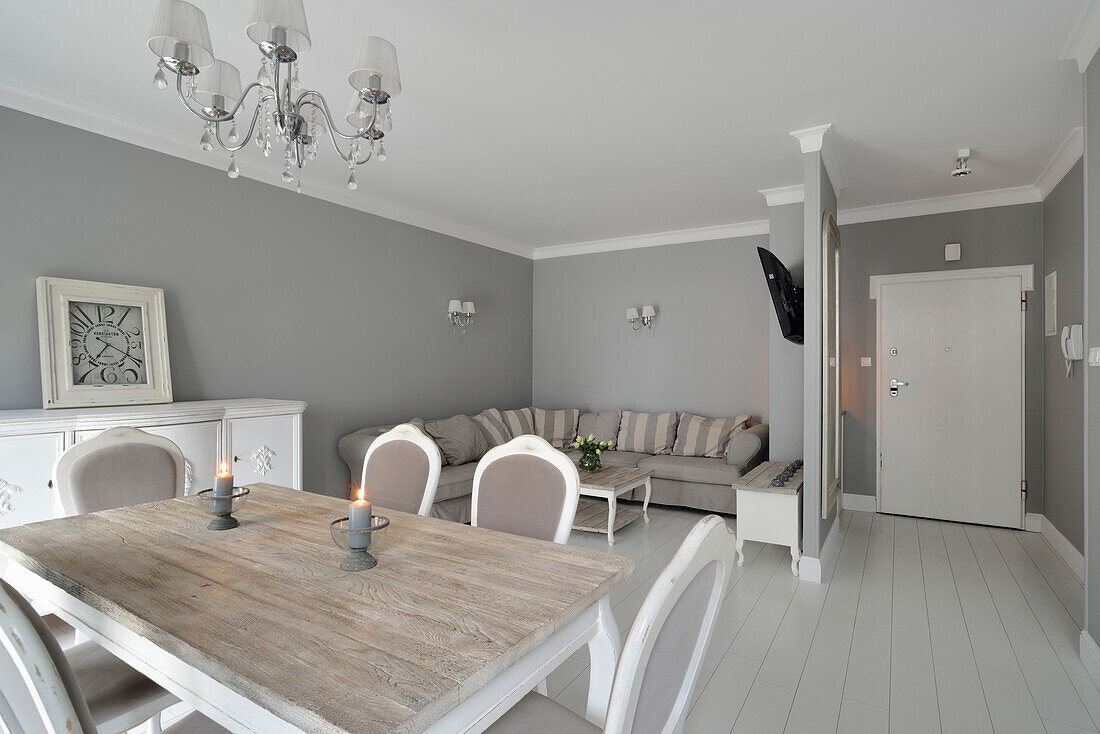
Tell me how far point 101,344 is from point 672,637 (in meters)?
3.32

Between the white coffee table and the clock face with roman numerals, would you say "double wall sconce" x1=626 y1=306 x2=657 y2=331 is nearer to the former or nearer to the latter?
the white coffee table

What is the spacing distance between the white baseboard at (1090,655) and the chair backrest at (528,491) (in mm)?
2159

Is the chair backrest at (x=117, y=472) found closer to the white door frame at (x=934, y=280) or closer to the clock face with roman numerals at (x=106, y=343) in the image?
the clock face with roman numerals at (x=106, y=343)

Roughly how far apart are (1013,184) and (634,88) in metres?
3.35

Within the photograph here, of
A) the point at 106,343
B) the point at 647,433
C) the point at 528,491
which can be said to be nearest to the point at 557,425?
the point at 647,433

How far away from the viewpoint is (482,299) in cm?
578

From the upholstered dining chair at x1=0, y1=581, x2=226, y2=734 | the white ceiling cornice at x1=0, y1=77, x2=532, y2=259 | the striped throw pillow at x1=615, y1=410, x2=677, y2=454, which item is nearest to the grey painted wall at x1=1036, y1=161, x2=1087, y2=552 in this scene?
the striped throw pillow at x1=615, y1=410, x2=677, y2=454

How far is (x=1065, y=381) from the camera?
11.9ft

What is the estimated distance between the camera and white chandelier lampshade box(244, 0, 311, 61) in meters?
1.47

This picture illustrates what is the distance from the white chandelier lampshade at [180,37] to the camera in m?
1.45

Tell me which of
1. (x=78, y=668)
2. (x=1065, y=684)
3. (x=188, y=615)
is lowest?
(x=1065, y=684)

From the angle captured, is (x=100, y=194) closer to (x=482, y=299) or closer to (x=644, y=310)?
(x=482, y=299)

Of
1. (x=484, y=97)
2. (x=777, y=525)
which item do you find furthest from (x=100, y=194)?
(x=777, y=525)

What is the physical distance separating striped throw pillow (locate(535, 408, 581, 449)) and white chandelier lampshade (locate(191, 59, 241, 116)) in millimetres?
4397
